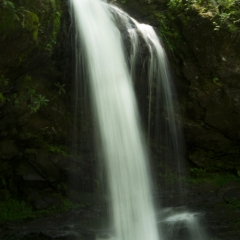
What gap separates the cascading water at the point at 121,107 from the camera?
6.79m

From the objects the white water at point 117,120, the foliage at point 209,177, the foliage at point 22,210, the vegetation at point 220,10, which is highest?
the vegetation at point 220,10

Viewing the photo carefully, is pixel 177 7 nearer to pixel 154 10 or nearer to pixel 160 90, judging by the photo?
pixel 154 10

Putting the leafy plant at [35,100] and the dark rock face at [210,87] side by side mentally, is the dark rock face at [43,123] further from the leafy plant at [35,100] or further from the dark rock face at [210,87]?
the dark rock face at [210,87]

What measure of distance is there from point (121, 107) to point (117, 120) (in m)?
0.32

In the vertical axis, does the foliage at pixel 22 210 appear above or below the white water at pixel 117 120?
below

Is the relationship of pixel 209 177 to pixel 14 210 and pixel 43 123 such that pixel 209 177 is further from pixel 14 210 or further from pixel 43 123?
pixel 14 210

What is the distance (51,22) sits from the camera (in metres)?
6.82

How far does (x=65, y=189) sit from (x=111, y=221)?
4.80 ft

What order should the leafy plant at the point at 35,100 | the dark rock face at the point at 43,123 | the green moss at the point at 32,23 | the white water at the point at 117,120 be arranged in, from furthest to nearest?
1. the leafy plant at the point at 35,100
2. the white water at the point at 117,120
3. the dark rock face at the point at 43,123
4. the green moss at the point at 32,23

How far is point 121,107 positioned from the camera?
732cm

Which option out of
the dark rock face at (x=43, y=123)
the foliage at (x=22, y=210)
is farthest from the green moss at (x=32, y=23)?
the foliage at (x=22, y=210)

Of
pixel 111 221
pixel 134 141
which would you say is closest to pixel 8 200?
pixel 111 221

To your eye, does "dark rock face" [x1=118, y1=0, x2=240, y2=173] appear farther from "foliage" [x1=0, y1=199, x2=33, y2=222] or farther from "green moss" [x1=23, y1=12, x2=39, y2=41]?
"foliage" [x1=0, y1=199, x2=33, y2=222]

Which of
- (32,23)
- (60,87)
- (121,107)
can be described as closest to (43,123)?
(60,87)
